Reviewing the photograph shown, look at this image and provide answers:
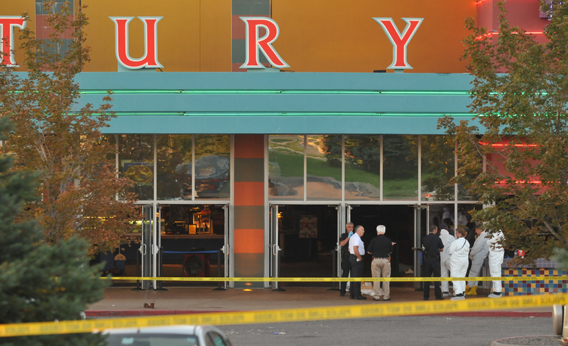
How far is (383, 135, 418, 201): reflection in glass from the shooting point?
1823 cm

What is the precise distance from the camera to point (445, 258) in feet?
55.4

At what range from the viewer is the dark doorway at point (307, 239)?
19.3m

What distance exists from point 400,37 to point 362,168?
3.77m

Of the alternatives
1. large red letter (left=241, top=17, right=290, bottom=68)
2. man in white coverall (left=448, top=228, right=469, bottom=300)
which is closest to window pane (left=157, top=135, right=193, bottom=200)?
large red letter (left=241, top=17, right=290, bottom=68)

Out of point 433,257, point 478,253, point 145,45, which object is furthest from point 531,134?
point 145,45

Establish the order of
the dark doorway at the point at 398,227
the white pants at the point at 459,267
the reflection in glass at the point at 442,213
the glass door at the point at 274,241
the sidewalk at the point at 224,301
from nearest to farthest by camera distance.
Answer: the sidewalk at the point at 224,301 < the white pants at the point at 459,267 < the glass door at the point at 274,241 < the reflection in glass at the point at 442,213 < the dark doorway at the point at 398,227

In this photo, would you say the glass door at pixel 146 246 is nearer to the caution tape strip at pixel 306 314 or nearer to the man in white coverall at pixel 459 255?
the man in white coverall at pixel 459 255

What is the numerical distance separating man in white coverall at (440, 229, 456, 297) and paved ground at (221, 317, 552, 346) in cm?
265

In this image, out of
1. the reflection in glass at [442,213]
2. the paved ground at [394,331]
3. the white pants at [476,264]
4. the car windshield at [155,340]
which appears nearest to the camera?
the car windshield at [155,340]

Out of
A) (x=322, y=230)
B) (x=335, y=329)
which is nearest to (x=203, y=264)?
(x=322, y=230)

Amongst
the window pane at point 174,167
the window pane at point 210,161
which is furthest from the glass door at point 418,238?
the window pane at point 174,167

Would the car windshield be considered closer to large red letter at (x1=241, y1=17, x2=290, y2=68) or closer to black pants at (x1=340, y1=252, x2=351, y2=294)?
black pants at (x1=340, y1=252, x2=351, y2=294)

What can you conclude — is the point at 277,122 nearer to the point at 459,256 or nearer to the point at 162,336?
the point at 459,256

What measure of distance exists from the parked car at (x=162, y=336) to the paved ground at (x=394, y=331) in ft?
19.3
